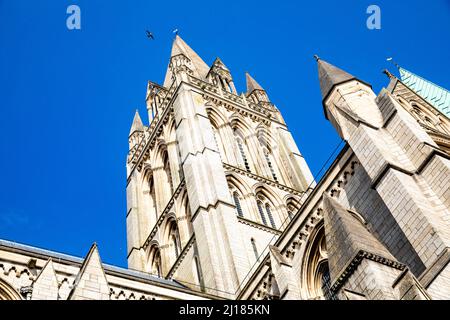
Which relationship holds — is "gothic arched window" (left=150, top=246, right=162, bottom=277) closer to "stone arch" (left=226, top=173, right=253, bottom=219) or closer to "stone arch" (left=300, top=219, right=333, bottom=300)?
"stone arch" (left=226, top=173, right=253, bottom=219)

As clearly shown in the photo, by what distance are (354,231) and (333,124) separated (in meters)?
6.96

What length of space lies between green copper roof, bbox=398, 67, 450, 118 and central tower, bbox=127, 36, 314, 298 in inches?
309

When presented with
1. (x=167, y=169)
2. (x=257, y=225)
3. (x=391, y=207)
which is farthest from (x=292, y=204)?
(x=391, y=207)

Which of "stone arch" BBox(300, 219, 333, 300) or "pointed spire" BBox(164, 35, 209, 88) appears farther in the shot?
"pointed spire" BBox(164, 35, 209, 88)

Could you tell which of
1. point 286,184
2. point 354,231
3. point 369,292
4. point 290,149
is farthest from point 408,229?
point 290,149

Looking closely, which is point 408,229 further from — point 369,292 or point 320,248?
point 320,248

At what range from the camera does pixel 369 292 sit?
1222cm

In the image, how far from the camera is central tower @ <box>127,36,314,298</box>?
26.6 meters

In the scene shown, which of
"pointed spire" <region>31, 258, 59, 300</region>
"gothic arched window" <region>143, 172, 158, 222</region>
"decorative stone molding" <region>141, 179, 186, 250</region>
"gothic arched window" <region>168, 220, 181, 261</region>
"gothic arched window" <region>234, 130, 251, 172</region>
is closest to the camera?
"pointed spire" <region>31, 258, 59, 300</region>

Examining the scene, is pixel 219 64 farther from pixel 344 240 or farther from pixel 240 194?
pixel 344 240

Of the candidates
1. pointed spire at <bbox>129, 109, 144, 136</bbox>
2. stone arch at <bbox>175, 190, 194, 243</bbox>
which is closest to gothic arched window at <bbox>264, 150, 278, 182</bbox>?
stone arch at <bbox>175, 190, 194, 243</bbox>

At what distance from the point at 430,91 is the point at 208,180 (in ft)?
41.6

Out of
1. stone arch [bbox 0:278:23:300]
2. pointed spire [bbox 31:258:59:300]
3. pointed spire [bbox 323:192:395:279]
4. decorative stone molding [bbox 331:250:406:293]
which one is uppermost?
stone arch [bbox 0:278:23:300]

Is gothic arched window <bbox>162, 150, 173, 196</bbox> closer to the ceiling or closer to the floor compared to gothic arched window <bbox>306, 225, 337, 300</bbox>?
closer to the ceiling
